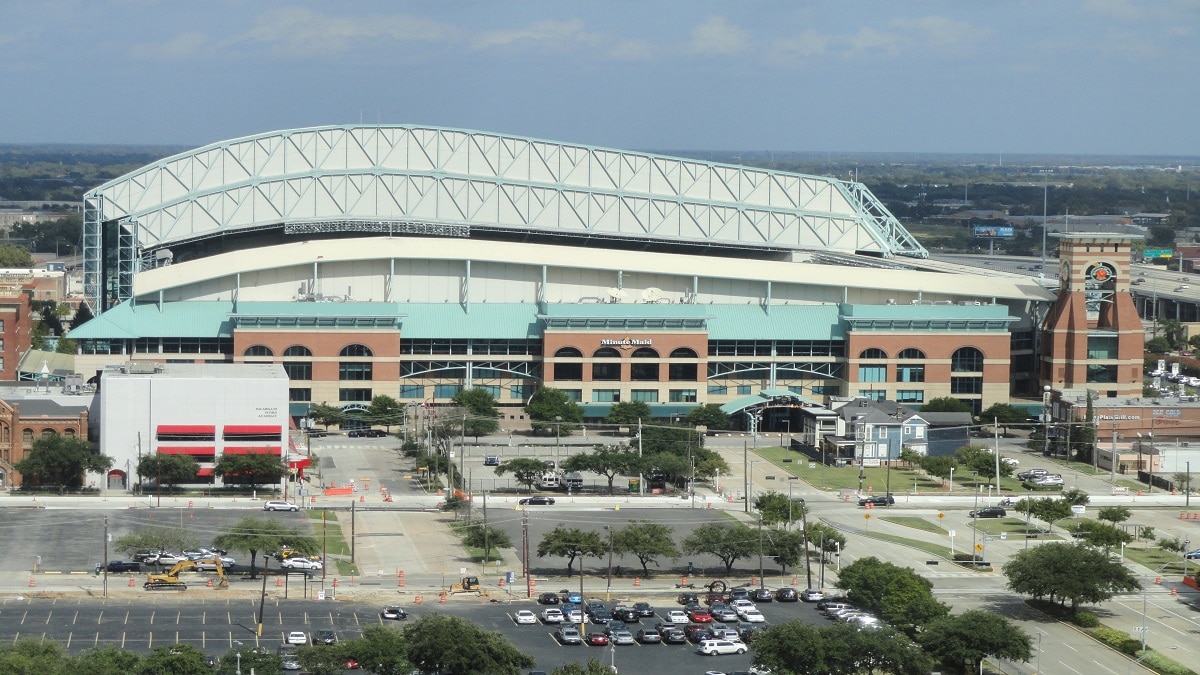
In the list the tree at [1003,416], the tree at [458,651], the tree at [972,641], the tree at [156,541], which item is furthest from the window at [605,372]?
the tree at [458,651]

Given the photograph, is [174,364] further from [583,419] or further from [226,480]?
[583,419]

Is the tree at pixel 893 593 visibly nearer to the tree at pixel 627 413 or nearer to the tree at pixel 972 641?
the tree at pixel 972 641

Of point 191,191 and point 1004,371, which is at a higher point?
point 191,191

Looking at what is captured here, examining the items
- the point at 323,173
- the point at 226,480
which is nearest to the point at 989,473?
the point at 226,480

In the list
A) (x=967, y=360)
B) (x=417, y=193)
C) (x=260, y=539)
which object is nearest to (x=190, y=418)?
(x=260, y=539)

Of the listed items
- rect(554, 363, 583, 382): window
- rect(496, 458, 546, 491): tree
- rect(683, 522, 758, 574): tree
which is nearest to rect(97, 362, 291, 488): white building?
rect(496, 458, 546, 491): tree

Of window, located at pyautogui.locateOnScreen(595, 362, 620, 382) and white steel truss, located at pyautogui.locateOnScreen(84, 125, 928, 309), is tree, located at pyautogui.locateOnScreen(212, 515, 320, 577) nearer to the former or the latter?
window, located at pyautogui.locateOnScreen(595, 362, 620, 382)
